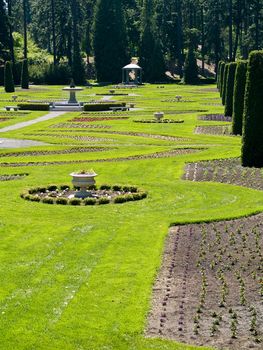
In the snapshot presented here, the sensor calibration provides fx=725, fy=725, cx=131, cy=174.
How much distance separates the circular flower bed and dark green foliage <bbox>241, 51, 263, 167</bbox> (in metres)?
7.08

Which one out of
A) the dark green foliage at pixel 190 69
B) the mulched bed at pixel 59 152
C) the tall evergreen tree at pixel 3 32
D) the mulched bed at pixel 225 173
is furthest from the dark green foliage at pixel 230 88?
the tall evergreen tree at pixel 3 32

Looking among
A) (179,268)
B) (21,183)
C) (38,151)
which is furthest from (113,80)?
(179,268)

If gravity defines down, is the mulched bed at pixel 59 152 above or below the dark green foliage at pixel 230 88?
below

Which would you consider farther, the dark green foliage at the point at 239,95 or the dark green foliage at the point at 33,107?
the dark green foliage at the point at 33,107

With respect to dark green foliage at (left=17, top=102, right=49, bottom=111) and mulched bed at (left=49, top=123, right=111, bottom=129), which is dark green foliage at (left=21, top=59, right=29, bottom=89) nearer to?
dark green foliage at (left=17, top=102, right=49, bottom=111)

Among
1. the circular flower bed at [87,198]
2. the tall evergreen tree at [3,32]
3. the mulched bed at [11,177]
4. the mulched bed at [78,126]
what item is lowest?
the mulched bed at [78,126]

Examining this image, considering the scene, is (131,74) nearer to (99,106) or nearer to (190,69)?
(190,69)

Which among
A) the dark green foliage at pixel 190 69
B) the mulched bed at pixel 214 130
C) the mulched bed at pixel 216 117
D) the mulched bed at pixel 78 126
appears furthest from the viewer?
the dark green foliage at pixel 190 69

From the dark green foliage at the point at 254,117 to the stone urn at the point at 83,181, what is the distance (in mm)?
8946

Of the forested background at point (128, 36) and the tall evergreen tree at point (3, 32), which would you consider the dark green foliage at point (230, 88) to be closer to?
the forested background at point (128, 36)

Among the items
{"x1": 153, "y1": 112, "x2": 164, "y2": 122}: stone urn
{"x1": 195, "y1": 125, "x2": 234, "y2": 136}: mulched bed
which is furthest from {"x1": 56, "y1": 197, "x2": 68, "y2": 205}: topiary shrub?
{"x1": 153, "y1": 112, "x2": 164, "y2": 122}: stone urn

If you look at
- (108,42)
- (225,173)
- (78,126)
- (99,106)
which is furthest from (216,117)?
(108,42)

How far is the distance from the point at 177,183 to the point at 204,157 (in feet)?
23.1

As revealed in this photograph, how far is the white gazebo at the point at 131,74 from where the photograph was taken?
10418 centimetres
